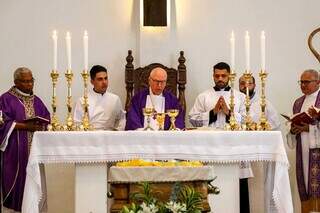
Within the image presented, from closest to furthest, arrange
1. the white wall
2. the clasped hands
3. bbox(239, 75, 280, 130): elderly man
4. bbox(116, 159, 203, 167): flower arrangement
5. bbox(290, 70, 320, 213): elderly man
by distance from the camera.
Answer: bbox(116, 159, 203, 167): flower arrangement
the clasped hands
bbox(290, 70, 320, 213): elderly man
bbox(239, 75, 280, 130): elderly man
the white wall

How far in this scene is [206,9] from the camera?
888cm

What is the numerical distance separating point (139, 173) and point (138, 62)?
340 centimetres

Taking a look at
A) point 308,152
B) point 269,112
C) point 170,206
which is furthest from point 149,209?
point 269,112

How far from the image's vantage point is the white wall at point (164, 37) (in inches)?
338

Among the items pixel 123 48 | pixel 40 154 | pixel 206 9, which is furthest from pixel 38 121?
pixel 206 9

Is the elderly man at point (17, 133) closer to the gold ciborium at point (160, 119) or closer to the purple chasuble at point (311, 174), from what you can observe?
the gold ciborium at point (160, 119)

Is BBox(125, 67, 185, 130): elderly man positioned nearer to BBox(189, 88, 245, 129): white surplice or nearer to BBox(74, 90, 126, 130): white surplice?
BBox(189, 88, 245, 129): white surplice

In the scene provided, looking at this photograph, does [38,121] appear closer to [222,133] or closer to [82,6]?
[222,133]

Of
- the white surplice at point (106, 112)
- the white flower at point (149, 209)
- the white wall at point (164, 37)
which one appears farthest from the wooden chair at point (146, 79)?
the white flower at point (149, 209)

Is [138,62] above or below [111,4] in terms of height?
below

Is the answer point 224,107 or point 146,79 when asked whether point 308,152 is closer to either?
point 224,107

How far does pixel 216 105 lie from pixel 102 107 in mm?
1676

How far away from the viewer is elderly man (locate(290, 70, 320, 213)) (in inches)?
287

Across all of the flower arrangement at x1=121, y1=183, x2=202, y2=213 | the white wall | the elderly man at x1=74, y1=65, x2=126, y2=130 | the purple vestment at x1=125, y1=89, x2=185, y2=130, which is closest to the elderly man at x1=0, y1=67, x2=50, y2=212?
the elderly man at x1=74, y1=65, x2=126, y2=130
